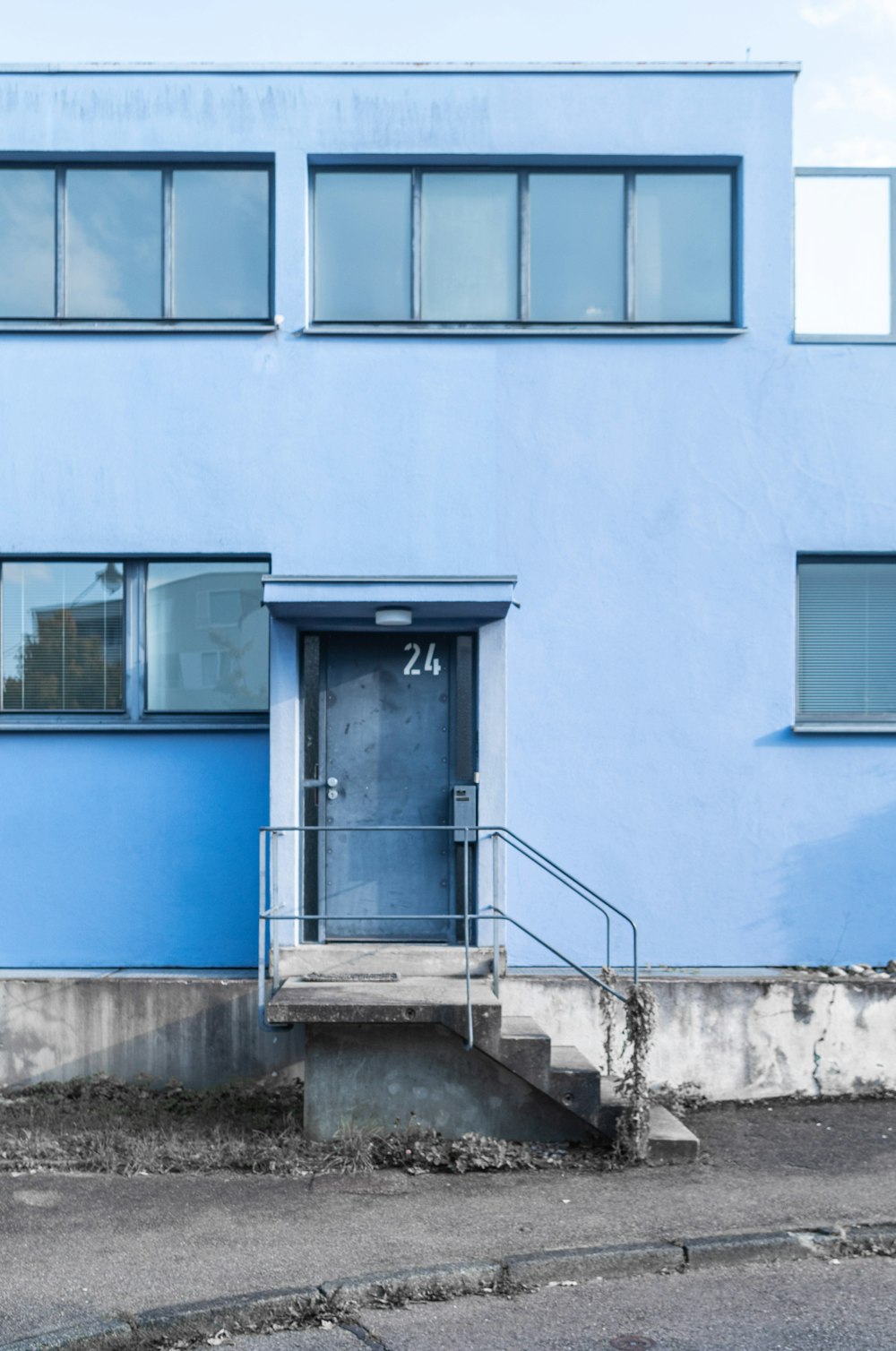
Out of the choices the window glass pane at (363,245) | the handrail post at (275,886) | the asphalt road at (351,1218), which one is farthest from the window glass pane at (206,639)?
the asphalt road at (351,1218)

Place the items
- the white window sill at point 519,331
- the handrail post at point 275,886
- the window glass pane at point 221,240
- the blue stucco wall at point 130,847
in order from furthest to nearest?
the window glass pane at point 221,240
the white window sill at point 519,331
the blue stucco wall at point 130,847
the handrail post at point 275,886

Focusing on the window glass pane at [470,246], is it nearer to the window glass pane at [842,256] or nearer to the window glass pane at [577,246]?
the window glass pane at [577,246]

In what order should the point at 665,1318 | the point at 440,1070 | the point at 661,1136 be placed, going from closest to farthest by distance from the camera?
the point at 665,1318
the point at 661,1136
the point at 440,1070

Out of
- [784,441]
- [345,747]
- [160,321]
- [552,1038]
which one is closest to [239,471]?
[160,321]

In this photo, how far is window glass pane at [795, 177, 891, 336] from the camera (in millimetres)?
9281

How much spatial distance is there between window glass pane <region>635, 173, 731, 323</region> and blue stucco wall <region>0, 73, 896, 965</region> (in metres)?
0.26

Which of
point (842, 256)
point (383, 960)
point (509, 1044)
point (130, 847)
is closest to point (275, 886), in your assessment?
point (383, 960)

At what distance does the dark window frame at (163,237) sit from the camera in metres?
9.05

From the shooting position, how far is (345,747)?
8828 millimetres

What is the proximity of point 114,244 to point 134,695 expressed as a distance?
133 inches

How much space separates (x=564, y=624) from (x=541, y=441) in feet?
4.40

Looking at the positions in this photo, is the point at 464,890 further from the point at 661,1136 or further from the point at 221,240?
the point at 221,240

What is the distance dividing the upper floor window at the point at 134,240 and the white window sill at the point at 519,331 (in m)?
0.66

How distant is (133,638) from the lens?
9055 millimetres
